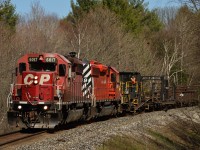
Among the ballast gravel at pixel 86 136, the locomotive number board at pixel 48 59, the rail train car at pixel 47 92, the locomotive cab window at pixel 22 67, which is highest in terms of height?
the locomotive number board at pixel 48 59

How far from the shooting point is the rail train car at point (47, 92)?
1661 centimetres

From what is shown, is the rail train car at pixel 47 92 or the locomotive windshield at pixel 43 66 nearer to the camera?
the rail train car at pixel 47 92

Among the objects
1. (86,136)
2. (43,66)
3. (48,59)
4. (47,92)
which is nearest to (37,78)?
(47,92)

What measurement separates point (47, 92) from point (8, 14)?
1115 inches

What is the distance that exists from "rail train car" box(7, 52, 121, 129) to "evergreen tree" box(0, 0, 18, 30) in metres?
24.2

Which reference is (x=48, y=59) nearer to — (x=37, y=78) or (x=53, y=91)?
(x=37, y=78)

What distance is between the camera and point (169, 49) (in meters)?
55.5

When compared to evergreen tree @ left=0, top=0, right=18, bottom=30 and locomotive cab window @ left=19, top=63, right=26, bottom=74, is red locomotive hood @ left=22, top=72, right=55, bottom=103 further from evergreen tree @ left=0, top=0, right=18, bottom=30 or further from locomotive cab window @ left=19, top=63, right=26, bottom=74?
evergreen tree @ left=0, top=0, right=18, bottom=30

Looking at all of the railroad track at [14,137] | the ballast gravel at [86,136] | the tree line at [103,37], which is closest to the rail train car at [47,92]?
the railroad track at [14,137]

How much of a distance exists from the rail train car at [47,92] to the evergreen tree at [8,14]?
24.2 metres

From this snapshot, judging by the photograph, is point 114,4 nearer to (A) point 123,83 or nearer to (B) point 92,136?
(A) point 123,83

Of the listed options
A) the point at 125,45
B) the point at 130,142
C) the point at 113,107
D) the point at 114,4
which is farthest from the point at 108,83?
the point at 114,4

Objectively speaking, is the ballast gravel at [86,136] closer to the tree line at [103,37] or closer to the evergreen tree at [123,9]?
the tree line at [103,37]

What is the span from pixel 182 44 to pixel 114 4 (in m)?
9.59
